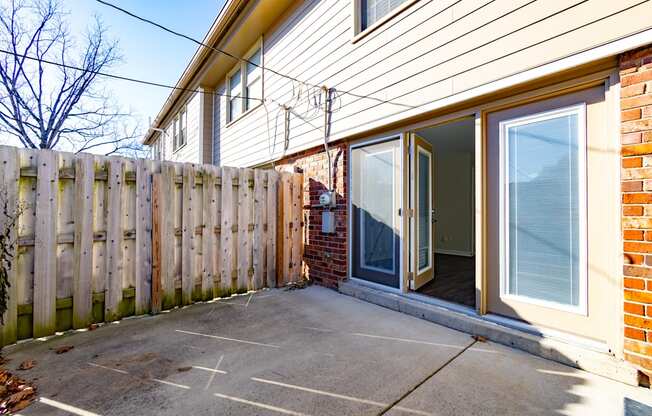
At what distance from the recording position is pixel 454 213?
25.3 feet

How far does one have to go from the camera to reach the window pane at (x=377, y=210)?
396 cm

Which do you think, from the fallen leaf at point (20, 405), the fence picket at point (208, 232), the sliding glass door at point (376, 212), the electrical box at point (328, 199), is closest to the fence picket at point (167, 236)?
Answer: the fence picket at point (208, 232)

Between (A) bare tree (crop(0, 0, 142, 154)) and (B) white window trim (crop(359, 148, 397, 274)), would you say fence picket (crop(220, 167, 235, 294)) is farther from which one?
(A) bare tree (crop(0, 0, 142, 154))

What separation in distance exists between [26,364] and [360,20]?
17.0 ft

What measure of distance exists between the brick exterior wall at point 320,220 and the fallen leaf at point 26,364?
129 inches

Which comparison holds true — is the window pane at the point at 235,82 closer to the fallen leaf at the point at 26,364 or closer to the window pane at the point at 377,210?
the window pane at the point at 377,210

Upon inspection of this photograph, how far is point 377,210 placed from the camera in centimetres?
413

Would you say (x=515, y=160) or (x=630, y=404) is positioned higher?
(x=515, y=160)

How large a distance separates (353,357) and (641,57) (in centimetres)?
299

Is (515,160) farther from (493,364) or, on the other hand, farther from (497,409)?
(497,409)

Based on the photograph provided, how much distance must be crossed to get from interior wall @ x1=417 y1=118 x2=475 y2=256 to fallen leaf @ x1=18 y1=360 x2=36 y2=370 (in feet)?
23.1

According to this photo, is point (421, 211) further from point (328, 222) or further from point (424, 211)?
point (328, 222)

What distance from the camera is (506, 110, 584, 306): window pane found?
2418 mm

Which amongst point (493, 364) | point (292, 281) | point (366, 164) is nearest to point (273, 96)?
point (366, 164)
